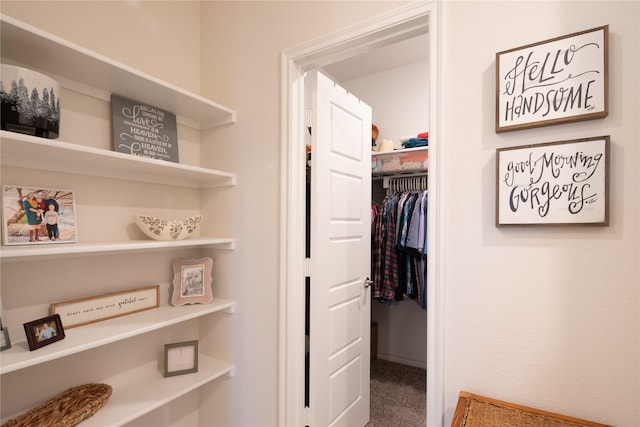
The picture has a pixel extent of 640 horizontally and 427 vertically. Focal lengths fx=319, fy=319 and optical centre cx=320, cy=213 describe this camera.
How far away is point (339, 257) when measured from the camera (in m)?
1.87

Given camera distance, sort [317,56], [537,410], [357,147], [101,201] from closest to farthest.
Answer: [537,410]
[101,201]
[317,56]
[357,147]

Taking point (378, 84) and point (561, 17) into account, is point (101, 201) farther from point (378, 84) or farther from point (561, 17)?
point (378, 84)

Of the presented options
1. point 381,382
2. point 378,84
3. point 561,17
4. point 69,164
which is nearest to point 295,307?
Answer: point 69,164

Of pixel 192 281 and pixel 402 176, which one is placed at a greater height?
pixel 402 176

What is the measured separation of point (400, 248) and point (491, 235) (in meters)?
1.46

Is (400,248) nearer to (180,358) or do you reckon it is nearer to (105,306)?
(180,358)

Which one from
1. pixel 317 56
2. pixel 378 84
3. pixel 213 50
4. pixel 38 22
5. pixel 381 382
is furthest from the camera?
pixel 378 84

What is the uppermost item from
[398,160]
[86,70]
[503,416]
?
[86,70]

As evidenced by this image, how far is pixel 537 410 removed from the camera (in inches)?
38.7

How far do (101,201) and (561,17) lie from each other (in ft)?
6.07

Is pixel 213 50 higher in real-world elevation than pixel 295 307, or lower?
higher

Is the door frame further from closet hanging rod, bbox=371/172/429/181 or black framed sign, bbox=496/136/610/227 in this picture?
closet hanging rod, bbox=371/172/429/181

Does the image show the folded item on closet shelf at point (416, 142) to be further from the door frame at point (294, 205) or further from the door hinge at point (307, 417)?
the door hinge at point (307, 417)

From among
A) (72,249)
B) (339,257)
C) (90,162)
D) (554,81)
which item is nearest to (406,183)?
(339,257)
